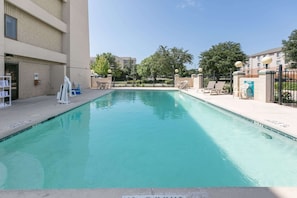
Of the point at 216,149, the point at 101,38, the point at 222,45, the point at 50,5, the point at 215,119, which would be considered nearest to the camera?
the point at 216,149

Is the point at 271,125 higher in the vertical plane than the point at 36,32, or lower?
lower

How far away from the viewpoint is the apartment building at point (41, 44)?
11945 mm

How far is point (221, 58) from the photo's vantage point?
36.4 meters

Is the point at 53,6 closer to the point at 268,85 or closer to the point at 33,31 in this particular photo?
the point at 33,31

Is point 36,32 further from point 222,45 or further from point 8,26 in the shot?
point 222,45

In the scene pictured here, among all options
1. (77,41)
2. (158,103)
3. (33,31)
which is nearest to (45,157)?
(158,103)

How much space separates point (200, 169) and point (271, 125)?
3562 mm

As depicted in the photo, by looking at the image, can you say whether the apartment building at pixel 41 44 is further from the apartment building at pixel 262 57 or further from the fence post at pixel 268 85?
the apartment building at pixel 262 57

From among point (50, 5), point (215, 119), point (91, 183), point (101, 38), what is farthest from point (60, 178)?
point (101, 38)

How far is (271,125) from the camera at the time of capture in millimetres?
6766

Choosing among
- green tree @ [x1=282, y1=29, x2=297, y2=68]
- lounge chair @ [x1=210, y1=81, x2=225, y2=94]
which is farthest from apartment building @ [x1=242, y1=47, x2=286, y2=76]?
lounge chair @ [x1=210, y1=81, x2=225, y2=94]

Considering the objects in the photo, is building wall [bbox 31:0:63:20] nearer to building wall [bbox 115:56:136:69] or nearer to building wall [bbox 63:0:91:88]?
building wall [bbox 63:0:91:88]

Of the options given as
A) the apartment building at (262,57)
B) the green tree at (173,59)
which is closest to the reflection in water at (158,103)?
the green tree at (173,59)

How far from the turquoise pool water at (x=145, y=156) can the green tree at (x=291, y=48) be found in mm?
37764
